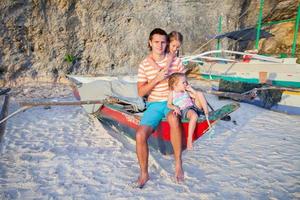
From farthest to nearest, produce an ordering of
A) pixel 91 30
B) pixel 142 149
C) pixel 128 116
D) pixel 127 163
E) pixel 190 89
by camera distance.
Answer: pixel 91 30 → pixel 128 116 → pixel 127 163 → pixel 190 89 → pixel 142 149

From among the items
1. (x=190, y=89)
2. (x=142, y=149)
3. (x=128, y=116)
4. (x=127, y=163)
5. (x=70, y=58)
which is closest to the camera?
(x=142, y=149)

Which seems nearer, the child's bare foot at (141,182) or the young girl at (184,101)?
the child's bare foot at (141,182)

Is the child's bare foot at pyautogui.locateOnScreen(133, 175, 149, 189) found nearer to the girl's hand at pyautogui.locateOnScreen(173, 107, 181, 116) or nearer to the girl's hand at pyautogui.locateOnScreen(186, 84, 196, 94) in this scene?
the girl's hand at pyautogui.locateOnScreen(173, 107, 181, 116)

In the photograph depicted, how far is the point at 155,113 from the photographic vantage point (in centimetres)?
315

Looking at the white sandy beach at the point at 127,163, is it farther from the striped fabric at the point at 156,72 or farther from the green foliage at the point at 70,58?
the green foliage at the point at 70,58

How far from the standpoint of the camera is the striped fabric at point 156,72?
321 centimetres

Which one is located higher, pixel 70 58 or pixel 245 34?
pixel 245 34

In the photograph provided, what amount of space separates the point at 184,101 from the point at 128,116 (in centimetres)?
107

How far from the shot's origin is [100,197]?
2818 millimetres

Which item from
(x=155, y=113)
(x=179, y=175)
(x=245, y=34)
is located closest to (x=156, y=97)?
(x=155, y=113)

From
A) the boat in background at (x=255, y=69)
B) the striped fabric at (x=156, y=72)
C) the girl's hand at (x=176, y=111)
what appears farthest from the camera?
the boat in background at (x=255, y=69)

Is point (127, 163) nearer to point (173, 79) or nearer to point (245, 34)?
point (173, 79)

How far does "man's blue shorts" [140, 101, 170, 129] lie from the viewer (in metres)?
3.06

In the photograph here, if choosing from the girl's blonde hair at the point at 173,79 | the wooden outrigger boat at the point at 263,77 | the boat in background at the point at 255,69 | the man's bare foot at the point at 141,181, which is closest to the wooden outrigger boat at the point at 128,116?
the girl's blonde hair at the point at 173,79
